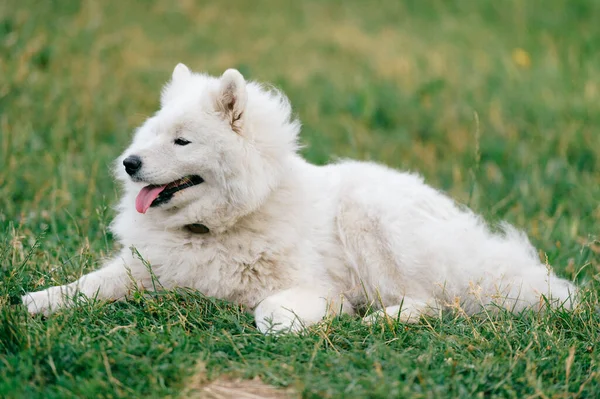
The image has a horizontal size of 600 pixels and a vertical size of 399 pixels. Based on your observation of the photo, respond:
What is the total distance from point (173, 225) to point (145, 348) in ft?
3.09

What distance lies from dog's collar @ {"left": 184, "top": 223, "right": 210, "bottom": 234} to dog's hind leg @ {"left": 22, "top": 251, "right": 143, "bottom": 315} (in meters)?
0.38

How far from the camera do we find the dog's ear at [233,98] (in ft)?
13.0

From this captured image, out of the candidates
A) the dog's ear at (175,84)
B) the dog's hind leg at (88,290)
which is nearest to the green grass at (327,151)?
the dog's hind leg at (88,290)

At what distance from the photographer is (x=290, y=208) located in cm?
432

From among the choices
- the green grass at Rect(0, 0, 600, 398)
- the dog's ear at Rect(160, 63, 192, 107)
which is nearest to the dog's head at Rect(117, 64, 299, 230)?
the dog's ear at Rect(160, 63, 192, 107)

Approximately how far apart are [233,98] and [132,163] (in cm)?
66

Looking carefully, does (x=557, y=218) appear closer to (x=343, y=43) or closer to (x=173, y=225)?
(x=173, y=225)

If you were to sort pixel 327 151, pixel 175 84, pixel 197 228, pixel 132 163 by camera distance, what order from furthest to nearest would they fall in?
pixel 327 151, pixel 175 84, pixel 197 228, pixel 132 163

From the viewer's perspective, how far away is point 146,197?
4070 millimetres

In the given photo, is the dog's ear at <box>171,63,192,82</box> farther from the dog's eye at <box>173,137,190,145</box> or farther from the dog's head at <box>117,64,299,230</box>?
the dog's eye at <box>173,137,190,145</box>

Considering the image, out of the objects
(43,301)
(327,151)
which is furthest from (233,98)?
(327,151)

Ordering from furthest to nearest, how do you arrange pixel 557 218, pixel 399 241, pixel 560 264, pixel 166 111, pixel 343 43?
pixel 343 43 < pixel 557 218 < pixel 560 264 < pixel 399 241 < pixel 166 111

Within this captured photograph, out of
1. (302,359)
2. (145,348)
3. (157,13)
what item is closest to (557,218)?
(302,359)

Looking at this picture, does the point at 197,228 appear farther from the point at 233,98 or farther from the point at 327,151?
the point at 327,151
